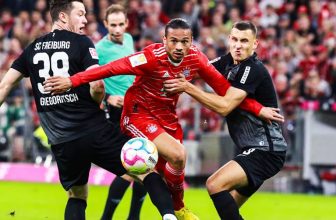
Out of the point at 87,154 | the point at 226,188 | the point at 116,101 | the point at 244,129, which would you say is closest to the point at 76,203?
the point at 87,154

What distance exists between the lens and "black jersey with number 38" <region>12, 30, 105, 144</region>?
8227 mm

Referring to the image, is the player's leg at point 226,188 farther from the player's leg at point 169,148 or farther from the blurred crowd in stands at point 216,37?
the blurred crowd in stands at point 216,37

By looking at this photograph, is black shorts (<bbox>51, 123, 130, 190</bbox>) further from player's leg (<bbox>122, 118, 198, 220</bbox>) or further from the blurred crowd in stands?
the blurred crowd in stands

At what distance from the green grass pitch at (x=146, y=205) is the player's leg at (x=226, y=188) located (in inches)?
123

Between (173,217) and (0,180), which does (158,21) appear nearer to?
(0,180)

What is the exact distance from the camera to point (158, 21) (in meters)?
21.1

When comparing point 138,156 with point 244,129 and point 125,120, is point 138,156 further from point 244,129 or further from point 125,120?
point 244,129

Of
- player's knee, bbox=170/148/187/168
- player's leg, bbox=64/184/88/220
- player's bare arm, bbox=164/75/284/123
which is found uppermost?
player's bare arm, bbox=164/75/284/123

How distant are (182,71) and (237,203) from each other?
1.48 metres

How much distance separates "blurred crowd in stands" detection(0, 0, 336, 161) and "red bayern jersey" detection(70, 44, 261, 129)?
802 cm

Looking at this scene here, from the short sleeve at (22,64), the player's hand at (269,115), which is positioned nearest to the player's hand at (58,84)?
the short sleeve at (22,64)

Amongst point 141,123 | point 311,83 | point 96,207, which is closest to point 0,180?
point 96,207

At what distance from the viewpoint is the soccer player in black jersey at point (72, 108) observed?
8227mm

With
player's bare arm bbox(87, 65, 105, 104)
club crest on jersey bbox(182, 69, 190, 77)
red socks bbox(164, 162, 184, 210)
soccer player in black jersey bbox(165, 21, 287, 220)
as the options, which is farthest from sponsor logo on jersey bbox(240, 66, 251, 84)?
player's bare arm bbox(87, 65, 105, 104)
